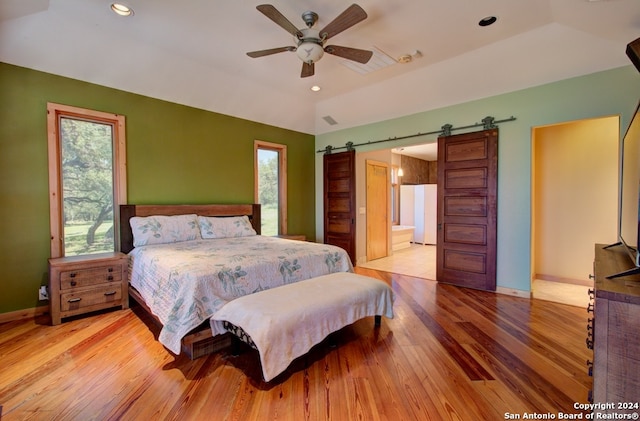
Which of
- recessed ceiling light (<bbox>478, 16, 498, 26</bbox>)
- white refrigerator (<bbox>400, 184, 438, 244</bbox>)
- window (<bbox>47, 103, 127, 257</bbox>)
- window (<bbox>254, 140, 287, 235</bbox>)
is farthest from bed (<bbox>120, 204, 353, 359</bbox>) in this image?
white refrigerator (<bbox>400, 184, 438, 244</bbox>)

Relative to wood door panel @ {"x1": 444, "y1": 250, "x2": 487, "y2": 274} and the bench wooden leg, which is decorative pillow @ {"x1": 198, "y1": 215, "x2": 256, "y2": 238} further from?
wood door panel @ {"x1": 444, "y1": 250, "x2": 487, "y2": 274}

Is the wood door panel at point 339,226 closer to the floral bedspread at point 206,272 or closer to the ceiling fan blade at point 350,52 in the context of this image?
the floral bedspread at point 206,272

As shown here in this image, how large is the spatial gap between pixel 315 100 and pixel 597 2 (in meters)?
3.78

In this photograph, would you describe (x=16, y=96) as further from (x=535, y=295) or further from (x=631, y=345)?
(x=535, y=295)

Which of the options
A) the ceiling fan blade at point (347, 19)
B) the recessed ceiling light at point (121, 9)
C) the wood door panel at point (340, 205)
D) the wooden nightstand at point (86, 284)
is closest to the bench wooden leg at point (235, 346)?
the wooden nightstand at point (86, 284)

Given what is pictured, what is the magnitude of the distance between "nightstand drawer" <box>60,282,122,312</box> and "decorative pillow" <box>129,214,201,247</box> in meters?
0.57

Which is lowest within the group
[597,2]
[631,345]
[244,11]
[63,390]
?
[63,390]

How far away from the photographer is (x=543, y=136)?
423 cm

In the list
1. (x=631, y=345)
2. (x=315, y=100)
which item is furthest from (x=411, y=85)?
(x=631, y=345)

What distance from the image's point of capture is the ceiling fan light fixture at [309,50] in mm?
2555

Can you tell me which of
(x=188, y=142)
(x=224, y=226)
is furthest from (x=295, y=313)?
(x=188, y=142)

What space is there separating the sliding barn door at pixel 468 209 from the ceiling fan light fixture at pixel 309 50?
2415 millimetres

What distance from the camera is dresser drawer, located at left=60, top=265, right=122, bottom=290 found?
2.84 m

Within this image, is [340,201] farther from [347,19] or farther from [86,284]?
[86,284]
